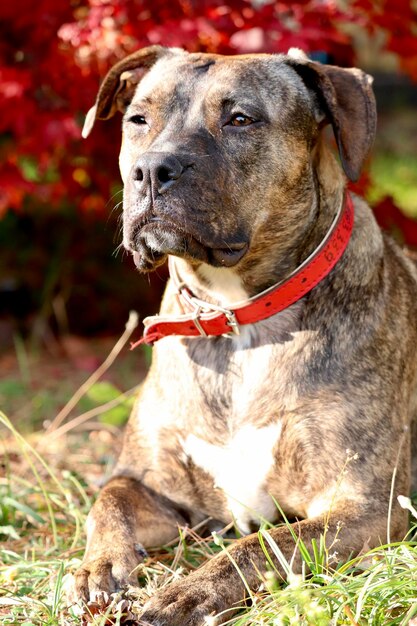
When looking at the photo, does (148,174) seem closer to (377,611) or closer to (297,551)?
(297,551)

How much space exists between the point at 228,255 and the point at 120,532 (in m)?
1.11

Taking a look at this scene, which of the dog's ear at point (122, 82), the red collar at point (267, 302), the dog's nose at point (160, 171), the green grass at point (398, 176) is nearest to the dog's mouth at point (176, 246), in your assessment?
the dog's nose at point (160, 171)

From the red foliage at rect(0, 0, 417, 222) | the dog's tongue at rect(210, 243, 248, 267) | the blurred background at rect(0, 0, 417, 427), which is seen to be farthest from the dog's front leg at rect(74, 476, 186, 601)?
the red foliage at rect(0, 0, 417, 222)

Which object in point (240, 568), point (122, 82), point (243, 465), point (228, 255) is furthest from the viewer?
point (122, 82)

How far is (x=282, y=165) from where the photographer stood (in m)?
3.56

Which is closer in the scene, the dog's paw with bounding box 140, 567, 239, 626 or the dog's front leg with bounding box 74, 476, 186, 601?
the dog's paw with bounding box 140, 567, 239, 626

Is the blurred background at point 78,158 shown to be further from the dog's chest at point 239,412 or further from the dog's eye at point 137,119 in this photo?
the dog's chest at point 239,412

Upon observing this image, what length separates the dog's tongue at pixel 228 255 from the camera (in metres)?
3.40

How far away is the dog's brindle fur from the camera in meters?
3.34

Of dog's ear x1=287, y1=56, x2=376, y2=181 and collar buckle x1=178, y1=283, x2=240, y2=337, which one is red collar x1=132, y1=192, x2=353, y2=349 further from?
dog's ear x1=287, y1=56, x2=376, y2=181

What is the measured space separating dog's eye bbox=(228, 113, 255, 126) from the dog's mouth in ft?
1.51

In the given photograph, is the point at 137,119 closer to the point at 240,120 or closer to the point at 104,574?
the point at 240,120

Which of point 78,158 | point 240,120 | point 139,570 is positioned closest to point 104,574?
point 139,570

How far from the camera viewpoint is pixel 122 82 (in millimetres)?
Result: 4176
